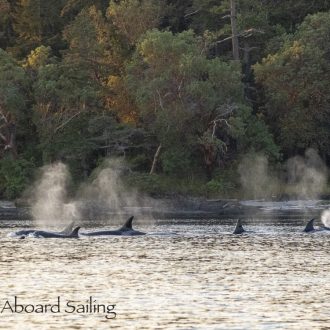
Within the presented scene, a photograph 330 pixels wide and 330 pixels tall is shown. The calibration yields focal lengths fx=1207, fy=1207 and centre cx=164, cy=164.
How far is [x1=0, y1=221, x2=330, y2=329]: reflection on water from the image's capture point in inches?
1341

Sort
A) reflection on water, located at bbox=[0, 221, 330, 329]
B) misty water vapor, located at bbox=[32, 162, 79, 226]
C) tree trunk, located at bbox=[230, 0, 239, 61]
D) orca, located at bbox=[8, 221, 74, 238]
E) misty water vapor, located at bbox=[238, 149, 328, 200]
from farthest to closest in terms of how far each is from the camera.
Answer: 1. tree trunk, located at bbox=[230, 0, 239, 61]
2. misty water vapor, located at bbox=[238, 149, 328, 200]
3. misty water vapor, located at bbox=[32, 162, 79, 226]
4. orca, located at bbox=[8, 221, 74, 238]
5. reflection on water, located at bbox=[0, 221, 330, 329]

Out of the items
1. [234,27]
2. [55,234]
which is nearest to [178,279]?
[55,234]

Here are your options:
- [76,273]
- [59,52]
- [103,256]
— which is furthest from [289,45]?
[76,273]

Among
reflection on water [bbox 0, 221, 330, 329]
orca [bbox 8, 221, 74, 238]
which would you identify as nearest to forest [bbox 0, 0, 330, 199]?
orca [bbox 8, 221, 74, 238]

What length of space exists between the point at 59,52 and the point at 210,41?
17329 mm

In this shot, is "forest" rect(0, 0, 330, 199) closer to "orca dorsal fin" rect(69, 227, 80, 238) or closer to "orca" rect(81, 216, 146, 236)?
"orca" rect(81, 216, 146, 236)

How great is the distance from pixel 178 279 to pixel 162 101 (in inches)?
2568

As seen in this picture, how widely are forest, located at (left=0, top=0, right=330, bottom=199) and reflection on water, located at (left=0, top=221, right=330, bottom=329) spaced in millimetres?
42260

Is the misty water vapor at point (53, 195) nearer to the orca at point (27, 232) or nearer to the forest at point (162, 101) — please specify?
the forest at point (162, 101)

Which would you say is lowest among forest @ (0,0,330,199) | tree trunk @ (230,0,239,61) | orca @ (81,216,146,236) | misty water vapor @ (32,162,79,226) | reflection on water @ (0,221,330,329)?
reflection on water @ (0,221,330,329)

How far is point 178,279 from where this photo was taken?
43.7m

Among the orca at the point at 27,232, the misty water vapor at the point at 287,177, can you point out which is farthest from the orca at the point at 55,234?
the misty water vapor at the point at 287,177

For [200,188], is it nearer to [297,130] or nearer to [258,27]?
[297,130]

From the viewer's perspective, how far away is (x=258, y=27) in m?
118
